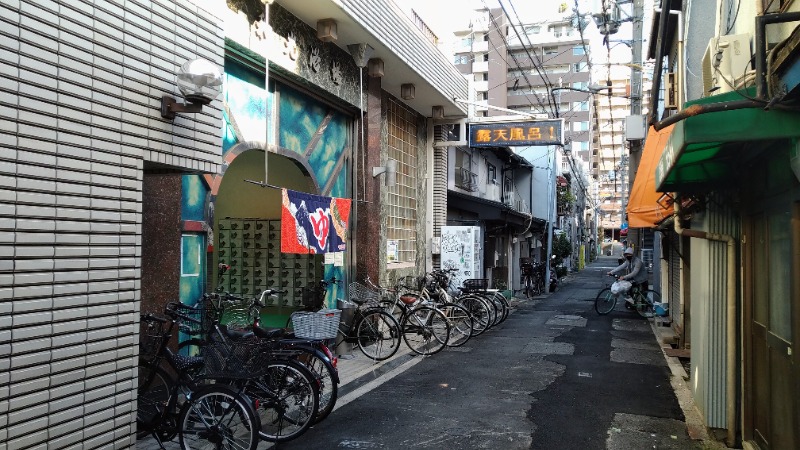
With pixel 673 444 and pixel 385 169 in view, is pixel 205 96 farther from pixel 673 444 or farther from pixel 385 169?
pixel 385 169

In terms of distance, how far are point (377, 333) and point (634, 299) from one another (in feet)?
37.6

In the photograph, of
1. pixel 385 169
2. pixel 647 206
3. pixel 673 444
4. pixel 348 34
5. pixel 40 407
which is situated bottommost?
pixel 673 444

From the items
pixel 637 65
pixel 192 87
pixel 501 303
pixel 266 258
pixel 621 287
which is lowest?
pixel 501 303

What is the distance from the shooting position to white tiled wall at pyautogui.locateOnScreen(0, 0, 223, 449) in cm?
390

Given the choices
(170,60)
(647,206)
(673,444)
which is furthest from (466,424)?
(647,206)

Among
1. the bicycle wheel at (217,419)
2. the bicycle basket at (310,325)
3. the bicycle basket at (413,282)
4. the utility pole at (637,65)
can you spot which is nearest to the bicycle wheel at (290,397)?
the bicycle wheel at (217,419)

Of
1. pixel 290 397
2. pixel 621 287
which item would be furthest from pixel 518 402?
pixel 621 287

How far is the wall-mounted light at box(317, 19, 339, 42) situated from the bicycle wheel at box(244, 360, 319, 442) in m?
6.04

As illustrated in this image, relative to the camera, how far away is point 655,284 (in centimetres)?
1905

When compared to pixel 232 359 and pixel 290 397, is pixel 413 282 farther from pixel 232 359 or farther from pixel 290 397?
pixel 232 359

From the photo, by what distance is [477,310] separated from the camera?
1430cm

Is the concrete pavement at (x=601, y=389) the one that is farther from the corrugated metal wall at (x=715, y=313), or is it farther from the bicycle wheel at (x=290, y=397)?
the corrugated metal wall at (x=715, y=313)

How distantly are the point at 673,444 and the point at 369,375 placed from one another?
4.73 m

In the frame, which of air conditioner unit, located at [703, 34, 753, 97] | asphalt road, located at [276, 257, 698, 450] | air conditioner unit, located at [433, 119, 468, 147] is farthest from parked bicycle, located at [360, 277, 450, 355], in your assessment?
air conditioner unit, located at [703, 34, 753, 97]
